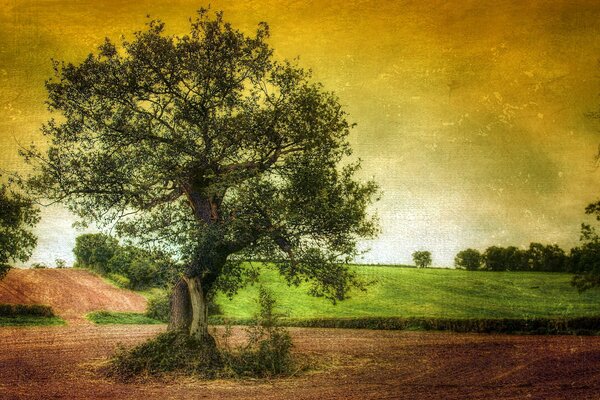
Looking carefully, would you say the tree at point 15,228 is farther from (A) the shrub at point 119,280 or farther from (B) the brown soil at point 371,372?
(A) the shrub at point 119,280

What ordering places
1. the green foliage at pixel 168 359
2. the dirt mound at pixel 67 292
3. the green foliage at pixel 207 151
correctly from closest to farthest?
the green foliage at pixel 168 359 → the green foliage at pixel 207 151 → the dirt mound at pixel 67 292

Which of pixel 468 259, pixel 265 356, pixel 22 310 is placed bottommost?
pixel 265 356

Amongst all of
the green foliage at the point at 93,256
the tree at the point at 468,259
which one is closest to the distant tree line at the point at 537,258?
the tree at the point at 468,259

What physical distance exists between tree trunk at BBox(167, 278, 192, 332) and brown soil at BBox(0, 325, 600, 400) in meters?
1.87

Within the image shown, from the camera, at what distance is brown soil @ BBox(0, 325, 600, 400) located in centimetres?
898

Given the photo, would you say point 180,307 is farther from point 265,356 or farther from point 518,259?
point 518,259

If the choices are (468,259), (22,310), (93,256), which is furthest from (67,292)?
(468,259)

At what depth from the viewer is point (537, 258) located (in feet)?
44.0

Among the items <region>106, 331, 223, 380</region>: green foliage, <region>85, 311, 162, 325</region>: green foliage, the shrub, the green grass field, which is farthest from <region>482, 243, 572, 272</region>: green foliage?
<region>85, 311, 162, 325</region>: green foliage

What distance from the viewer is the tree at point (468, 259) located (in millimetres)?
12625

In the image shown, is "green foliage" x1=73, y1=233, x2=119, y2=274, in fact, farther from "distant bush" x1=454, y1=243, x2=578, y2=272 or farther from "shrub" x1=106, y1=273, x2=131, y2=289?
"distant bush" x1=454, y1=243, x2=578, y2=272

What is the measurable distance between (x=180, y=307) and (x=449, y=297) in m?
11.5

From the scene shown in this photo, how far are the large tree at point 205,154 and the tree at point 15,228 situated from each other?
2.73ft

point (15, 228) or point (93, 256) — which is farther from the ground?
point (15, 228)
